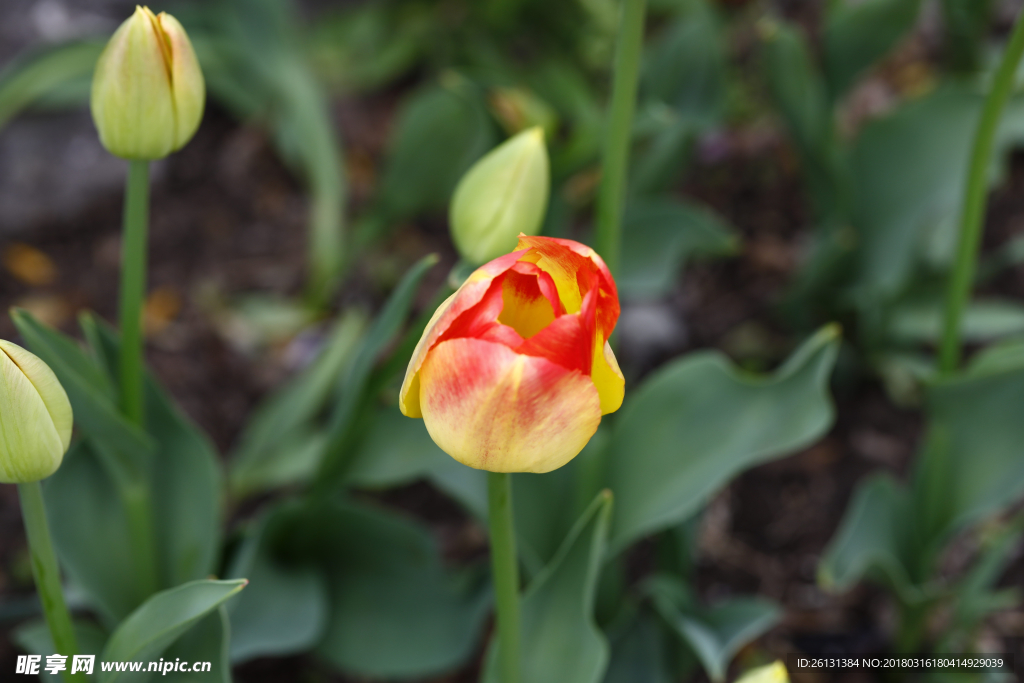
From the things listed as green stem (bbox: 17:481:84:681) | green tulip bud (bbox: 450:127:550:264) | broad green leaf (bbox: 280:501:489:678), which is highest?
green tulip bud (bbox: 450:127:550:264)

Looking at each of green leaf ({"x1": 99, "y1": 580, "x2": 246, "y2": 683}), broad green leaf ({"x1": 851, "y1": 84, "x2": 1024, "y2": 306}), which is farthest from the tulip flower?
broad green leaf ({"x1": 851, "y1": 84, "x2": 1024, "y2": 306})

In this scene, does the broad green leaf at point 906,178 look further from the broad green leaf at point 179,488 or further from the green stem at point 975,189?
the broad green leaf at point 179,488

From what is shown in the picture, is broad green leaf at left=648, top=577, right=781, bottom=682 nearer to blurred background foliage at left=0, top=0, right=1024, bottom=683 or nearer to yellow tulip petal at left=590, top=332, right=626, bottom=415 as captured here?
blurred background foliage at left=0, top=0, right=1024, bottom=683

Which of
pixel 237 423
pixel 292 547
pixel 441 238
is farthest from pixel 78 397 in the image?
pixel 441 238

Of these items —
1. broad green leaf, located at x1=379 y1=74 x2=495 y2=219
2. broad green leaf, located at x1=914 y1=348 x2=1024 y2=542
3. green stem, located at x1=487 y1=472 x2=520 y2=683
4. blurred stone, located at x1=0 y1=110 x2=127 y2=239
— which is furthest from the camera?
blurred stone, located at x1=0 y1=110 x2=127 y2=239

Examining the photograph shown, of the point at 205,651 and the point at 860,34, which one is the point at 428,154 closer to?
the point at 860,34

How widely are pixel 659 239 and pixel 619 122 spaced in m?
0.61

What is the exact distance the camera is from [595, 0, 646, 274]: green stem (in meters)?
0.83

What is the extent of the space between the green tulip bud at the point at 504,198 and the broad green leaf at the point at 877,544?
617 mm

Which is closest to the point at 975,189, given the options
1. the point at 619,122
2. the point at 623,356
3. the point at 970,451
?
the point at 970,451

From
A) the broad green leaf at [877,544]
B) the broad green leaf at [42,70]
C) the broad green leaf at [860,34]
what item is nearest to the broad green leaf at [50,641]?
the broad green leaf at [877,544]

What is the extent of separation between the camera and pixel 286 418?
1457mm

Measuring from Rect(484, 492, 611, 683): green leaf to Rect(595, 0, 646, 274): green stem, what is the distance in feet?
0.95

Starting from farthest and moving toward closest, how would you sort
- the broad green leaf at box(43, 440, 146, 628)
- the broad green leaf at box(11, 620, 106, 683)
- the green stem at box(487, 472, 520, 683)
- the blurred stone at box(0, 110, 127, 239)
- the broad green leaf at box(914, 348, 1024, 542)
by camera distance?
the blurred stone at box(0, 110, 127, 239)
the broad green leaf at box(914, 348, 1024, 542)
the broad green leaf at box(43, 440, 146, 628)
the broad green leaf at box(11, 620, 106, 683)
the green stem at box(487, 472, 520, 683)
